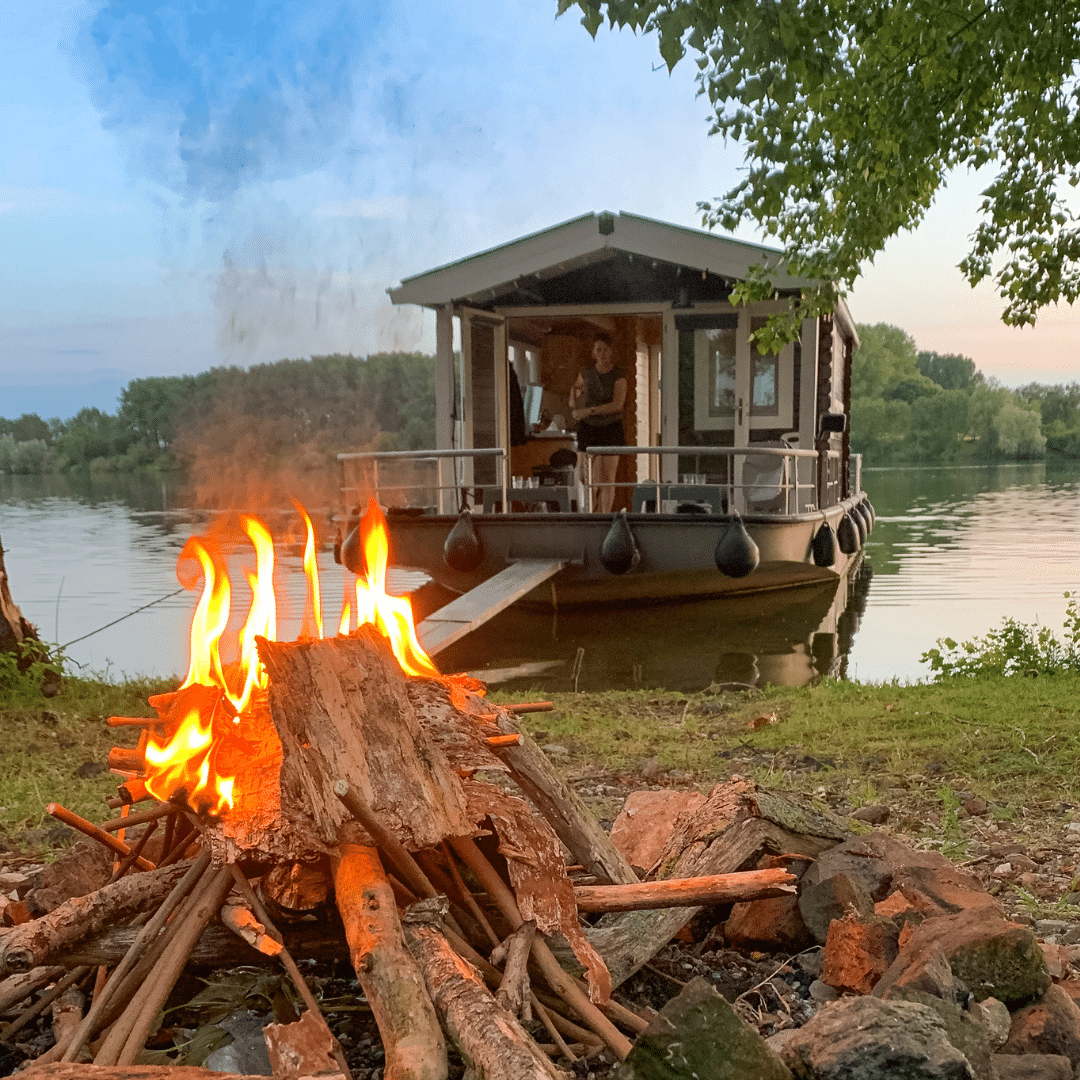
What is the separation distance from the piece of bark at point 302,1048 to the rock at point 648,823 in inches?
49.0

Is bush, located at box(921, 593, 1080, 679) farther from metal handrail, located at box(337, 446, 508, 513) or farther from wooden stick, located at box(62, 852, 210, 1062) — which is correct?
wooden stick, located at box(62, 852, 210, 1062)

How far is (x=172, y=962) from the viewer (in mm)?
2148

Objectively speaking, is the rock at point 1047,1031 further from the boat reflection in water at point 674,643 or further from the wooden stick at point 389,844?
the boat reflection in water at point 674,643

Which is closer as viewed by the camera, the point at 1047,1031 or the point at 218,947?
the point at 1047,1031

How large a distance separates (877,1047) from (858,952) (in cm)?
63

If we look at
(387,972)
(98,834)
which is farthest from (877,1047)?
(98,834)

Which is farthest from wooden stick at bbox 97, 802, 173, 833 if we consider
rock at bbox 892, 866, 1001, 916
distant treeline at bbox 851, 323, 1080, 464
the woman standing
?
distant treeline at bbox 851, 323, 1080, 464

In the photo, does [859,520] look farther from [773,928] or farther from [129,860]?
[129,860]

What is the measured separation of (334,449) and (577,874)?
1102cm

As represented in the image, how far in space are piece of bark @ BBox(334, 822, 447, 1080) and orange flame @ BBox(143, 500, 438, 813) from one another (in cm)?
41

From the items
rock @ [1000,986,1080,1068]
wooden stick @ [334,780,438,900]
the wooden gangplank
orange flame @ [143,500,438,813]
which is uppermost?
orange flame @ [143,500,438,813]

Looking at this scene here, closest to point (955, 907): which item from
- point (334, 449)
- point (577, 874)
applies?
point (577, 874)

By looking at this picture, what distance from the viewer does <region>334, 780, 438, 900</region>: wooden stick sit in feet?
7.14

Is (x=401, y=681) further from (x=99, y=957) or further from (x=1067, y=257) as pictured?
(x=1067, y=257)
